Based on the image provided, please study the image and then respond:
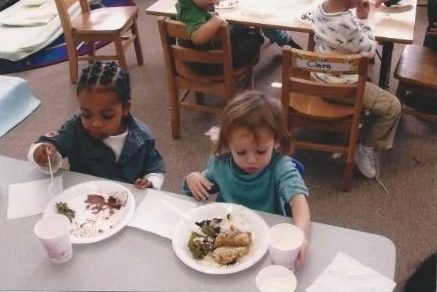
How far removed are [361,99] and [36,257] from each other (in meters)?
1.46

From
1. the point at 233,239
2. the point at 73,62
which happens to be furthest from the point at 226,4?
the point at 233,239

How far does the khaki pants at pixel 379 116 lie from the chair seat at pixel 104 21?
1.76 m

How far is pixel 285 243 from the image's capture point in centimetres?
110

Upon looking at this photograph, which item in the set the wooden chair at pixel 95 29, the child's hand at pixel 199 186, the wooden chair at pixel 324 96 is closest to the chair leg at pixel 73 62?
the wooden chair at pixel 95 29

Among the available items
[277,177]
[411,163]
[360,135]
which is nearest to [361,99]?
[360,135]

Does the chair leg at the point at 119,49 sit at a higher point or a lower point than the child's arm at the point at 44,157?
lower

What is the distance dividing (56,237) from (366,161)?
174 centimetres

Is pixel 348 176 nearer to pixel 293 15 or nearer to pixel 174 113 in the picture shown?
pixel 293 15

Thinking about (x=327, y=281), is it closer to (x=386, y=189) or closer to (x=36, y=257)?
(x=36, y=257)

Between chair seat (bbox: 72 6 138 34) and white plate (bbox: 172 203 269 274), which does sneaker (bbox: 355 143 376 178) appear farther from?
chair seat (bbox: 72 6 138 34)

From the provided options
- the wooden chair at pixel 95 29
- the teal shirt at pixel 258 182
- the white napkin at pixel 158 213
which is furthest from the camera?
the wooden chair at pixel 95 29

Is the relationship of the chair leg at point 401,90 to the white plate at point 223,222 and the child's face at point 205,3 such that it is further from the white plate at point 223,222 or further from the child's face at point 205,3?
the white plate at point 223,222

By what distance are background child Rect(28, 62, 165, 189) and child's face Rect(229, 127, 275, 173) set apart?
0.29 meters

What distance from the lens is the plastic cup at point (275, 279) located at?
1018 millimetres
